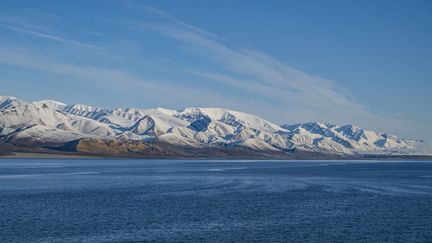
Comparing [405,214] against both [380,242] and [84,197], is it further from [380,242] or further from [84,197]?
[84,197]

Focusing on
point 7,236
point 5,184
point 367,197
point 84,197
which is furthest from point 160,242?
point 5,184

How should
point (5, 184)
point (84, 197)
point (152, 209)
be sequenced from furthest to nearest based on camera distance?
1. point (5, 184)
2. point (84, 197)
3. point (152, 209)

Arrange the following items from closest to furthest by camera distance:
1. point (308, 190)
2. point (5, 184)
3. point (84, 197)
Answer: point (84, 197) < point (308, 190) < point (5, 184)

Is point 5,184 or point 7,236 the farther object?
point 5,184

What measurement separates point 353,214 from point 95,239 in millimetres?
23572

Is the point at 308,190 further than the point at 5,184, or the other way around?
the point at 5,184

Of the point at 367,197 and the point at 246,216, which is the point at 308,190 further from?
the point at 246,216

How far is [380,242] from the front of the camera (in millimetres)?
37906

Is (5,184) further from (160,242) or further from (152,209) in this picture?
(160,242)

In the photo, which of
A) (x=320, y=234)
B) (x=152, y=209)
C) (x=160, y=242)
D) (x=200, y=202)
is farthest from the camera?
(x=200, y=202)

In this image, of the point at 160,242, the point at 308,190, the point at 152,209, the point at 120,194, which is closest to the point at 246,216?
the point at 152,209

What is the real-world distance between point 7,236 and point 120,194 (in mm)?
30149

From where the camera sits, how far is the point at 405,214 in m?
50.8

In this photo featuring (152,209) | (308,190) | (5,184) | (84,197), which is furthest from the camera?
(5,184)
